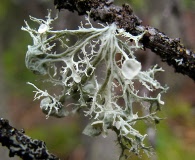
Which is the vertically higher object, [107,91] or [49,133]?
[49,133]

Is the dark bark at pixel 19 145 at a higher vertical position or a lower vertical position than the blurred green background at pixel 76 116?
lower

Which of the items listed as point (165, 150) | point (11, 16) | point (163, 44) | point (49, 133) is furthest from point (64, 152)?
point (163, 44)

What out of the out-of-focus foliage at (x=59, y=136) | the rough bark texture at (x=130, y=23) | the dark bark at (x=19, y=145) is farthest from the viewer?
the out-of-focus foliage at (x=59, y=136)

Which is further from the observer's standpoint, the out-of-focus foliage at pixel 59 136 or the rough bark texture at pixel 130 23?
the out-of-focus foliage at pixel 59 136

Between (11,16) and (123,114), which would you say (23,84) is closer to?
(11,16)

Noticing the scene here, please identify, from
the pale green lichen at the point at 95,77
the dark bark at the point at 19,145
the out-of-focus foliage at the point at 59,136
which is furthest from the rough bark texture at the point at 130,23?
the out-of-focus foliage at the point at 59,136

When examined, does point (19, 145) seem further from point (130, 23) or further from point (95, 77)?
point (130, 23)

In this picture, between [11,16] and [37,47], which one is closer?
[37,47]

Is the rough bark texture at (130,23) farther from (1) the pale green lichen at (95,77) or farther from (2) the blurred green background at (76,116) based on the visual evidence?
(2) the blurred green background at (76,116)
